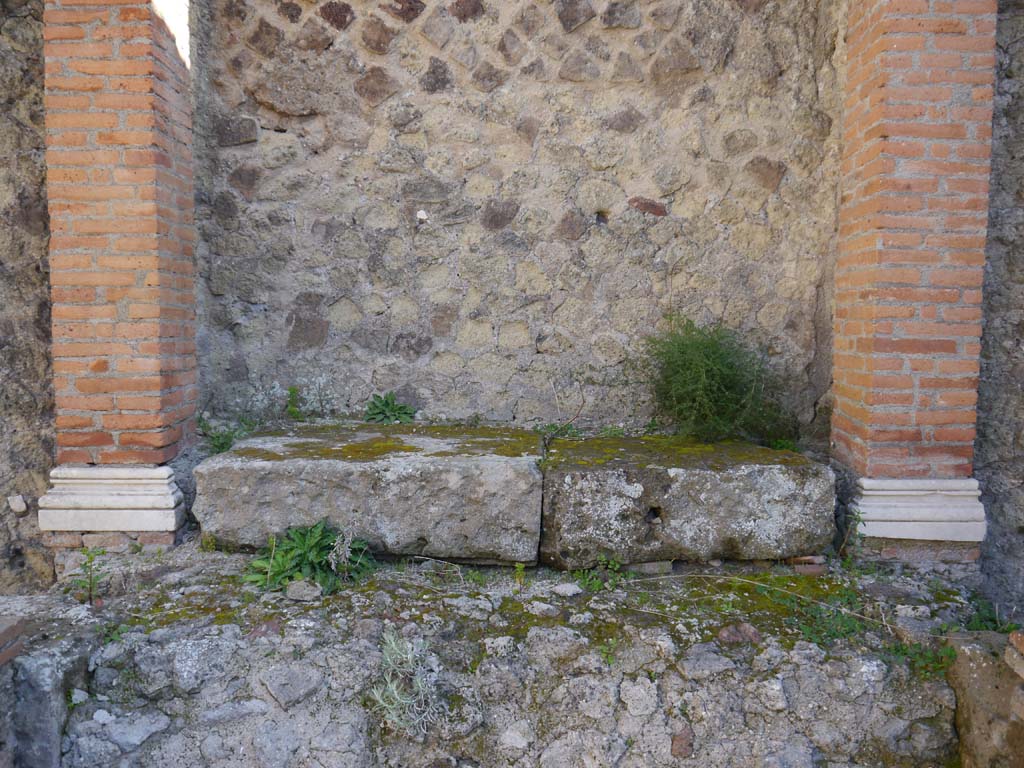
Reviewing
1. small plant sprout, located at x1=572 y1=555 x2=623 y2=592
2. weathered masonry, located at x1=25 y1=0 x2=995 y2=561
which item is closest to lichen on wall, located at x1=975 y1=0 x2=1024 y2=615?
weathered masonry, located at x1=25 y1=0 x2=995 y2=561

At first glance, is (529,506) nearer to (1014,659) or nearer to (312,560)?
(312,560)

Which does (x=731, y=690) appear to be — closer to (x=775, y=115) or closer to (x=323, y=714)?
(x=323, y=714)

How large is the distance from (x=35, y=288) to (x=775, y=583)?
344cm

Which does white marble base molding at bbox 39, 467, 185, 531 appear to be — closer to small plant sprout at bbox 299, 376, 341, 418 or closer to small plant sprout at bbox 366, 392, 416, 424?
small plant sprout at bbox 299, 376, 341, 418

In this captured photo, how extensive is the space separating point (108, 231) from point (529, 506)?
205 centimetres

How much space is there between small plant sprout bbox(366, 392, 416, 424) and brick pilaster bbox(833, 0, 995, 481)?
83.3 inches

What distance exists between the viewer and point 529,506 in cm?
287

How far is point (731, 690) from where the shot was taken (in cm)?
237

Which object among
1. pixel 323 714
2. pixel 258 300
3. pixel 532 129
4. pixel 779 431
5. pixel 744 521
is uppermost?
pixel 532 129

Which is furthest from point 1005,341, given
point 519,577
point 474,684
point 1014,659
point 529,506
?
point 474,684

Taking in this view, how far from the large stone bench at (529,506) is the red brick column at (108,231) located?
47cm

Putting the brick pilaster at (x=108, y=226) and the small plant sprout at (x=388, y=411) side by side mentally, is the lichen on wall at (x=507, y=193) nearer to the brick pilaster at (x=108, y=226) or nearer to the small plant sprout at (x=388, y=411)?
the small plant sprout at (x=388, y=411)

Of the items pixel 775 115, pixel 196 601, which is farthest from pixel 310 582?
pixel 775 115

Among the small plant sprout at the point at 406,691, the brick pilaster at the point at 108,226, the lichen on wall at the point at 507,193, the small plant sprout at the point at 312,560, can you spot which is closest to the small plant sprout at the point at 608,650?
the small plant sprout at the point at 406,691
